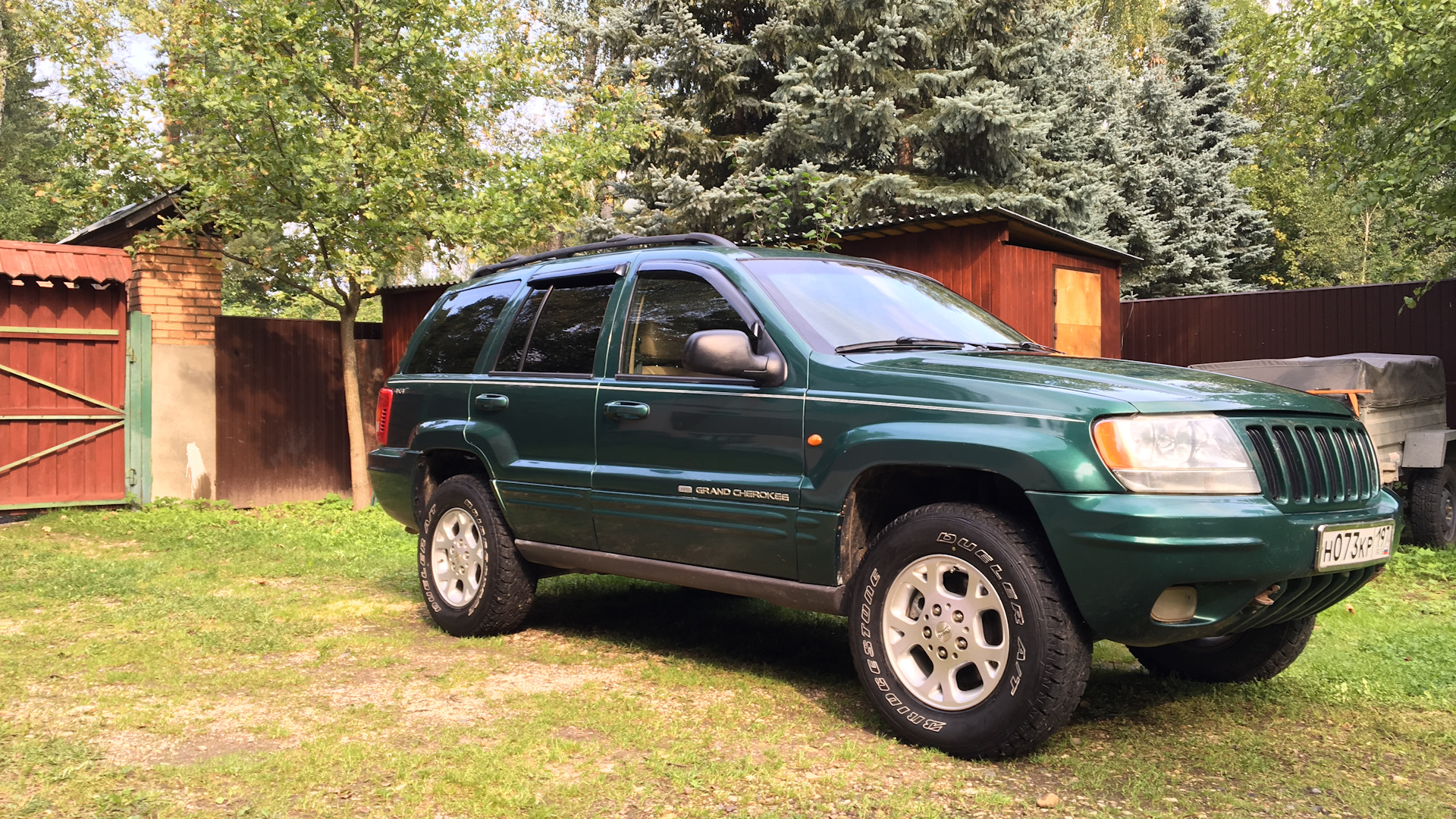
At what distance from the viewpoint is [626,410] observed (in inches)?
196

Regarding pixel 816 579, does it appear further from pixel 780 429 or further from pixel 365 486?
pixel 365 486

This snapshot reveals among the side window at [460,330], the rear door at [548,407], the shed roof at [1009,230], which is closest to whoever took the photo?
the rear door at [548,407]

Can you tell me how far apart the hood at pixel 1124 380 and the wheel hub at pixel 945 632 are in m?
0.70

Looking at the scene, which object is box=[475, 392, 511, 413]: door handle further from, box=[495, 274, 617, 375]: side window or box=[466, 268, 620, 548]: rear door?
box=[495, 274, 617, 375]: side window

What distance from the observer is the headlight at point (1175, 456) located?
352cm

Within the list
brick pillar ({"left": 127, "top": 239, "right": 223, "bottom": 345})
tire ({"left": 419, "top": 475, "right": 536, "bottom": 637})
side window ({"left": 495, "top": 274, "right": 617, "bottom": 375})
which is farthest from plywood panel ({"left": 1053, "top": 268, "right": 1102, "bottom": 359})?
brick pillar ({"left": 127, "top": 239, "right": 223, "bottom": 345})

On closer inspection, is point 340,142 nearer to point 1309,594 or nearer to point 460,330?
point 460,330

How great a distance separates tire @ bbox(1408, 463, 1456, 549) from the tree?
8177mm

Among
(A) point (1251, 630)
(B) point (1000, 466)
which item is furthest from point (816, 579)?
(A) point (1251, 630)

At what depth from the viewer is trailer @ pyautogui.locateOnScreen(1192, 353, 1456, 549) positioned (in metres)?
8.38

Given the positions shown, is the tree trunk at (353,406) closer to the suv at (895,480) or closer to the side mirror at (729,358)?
the suv at (895,480)

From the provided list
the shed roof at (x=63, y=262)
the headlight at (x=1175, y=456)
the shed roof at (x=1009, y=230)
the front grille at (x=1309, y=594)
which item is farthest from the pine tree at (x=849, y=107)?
the headlight at (x=1175, y=456)

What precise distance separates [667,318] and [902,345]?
3.80 feet

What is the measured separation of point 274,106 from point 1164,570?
9114 millimetres
